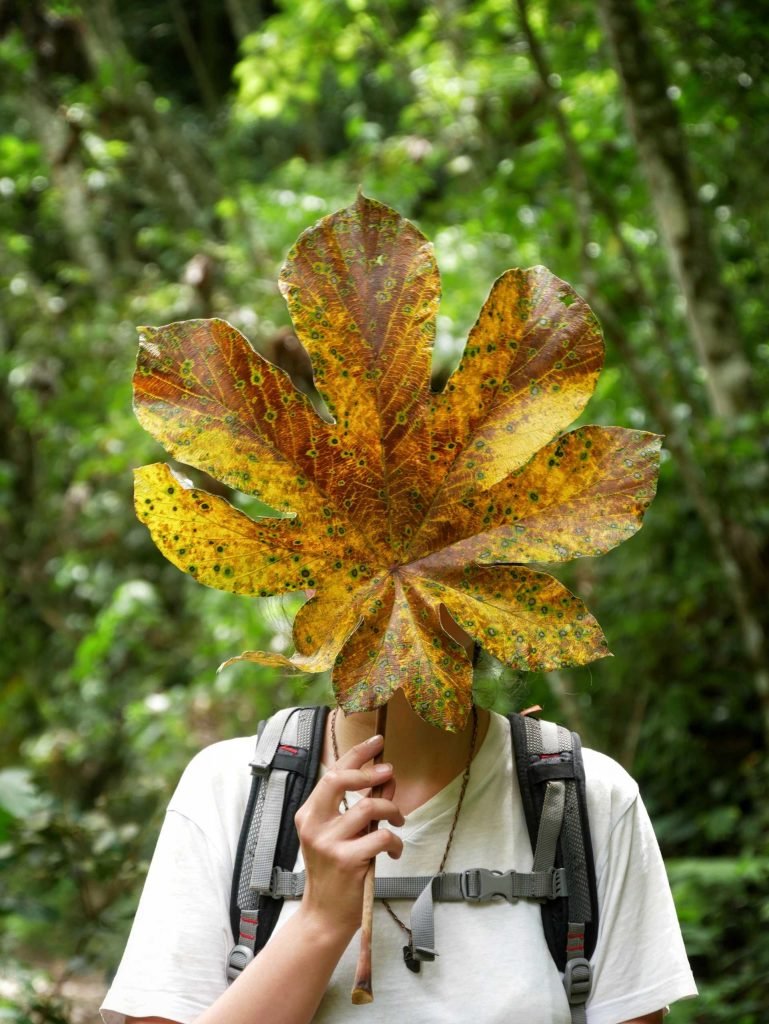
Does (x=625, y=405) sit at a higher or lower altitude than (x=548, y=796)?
higher

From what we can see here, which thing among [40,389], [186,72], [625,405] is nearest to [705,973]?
[625,405]

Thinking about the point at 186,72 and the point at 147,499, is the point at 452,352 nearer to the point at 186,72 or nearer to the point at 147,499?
the point at 147,499

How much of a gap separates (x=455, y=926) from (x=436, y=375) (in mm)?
2339

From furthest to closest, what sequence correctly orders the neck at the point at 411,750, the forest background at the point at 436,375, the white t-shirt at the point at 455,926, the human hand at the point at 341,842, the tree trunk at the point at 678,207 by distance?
1. the tree trunk at the point at 678,207
2. the forest background at the point at 436,375
3. the neck at the point at 411,750
4. the white t-shirt at the point at 455,926
5. the human hand at the point at 341,842

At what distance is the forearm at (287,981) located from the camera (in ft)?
3.65

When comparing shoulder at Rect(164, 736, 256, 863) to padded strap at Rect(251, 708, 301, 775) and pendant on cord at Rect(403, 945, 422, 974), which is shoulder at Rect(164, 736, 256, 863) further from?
pendant on cord at Rect(403, 945, 422, 974)

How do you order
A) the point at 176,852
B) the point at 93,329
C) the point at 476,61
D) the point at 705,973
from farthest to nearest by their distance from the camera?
the point at 93,329
the point at 476,61
the point at 705,973
the point at 176,852

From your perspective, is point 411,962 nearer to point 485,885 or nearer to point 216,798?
point 485,885

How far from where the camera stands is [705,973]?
12.7 ft

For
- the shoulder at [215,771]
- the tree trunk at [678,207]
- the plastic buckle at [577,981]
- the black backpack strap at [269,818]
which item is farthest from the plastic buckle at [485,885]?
the tree trunk at [678,207]

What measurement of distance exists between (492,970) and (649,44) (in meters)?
3.71

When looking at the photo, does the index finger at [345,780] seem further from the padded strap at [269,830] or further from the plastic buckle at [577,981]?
the plastic buckle at [577,981]

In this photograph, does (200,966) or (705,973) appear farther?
(705,973)

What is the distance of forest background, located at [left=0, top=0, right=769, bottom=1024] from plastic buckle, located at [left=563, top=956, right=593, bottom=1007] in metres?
0.33
